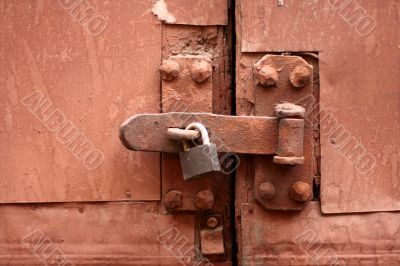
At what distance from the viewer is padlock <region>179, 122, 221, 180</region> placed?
78 centimetres

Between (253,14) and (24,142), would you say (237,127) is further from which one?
(24,142)

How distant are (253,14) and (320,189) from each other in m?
0.34

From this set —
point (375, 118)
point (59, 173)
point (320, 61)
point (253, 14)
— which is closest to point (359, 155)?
point (375, 118)

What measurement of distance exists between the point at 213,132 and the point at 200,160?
0.09 m

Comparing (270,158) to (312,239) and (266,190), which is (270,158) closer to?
(266,190)

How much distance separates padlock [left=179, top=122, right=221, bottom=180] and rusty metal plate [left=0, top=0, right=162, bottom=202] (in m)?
0.12

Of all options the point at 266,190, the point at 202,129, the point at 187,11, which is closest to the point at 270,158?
the point at 266,190

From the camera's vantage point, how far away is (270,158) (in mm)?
911

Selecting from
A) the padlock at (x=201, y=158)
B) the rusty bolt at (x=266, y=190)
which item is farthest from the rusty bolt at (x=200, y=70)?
the rusty bolt at (x=266, y=190)

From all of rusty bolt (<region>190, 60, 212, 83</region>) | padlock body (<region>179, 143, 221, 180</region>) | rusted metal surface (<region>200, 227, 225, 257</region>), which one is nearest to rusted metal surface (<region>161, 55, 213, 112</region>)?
rusty bolt (<region>190, 60, 212, 83</region>)

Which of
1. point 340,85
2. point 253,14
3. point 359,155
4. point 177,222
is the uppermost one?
point 253,14

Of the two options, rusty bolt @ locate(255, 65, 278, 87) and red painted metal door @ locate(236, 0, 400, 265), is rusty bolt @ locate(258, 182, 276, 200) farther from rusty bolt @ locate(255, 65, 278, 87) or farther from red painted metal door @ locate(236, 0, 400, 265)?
rusty bolt @ locate(255, 65, 278, 87)

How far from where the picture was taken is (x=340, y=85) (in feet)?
3.01

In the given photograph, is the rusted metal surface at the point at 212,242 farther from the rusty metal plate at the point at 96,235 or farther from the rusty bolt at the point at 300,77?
the rusty bolt at the point at 300,77
